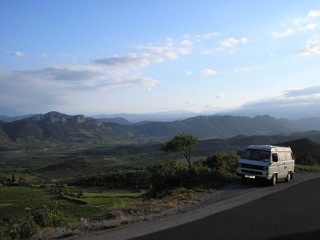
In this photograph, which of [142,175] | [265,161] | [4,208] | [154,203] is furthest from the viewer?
[142,175]

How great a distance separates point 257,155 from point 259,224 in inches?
432

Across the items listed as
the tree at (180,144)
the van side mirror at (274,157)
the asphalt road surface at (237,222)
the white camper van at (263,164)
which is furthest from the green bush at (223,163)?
the asphalt road surface at (237,222)

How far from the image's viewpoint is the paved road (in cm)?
944

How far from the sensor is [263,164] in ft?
67.1

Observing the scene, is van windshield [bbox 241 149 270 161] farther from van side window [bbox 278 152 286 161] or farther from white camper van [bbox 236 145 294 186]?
van side window [bbox 278 152 286 161]

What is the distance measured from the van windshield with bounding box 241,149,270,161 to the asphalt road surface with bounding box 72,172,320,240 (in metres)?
4.64

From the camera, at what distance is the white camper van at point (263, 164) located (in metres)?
20.4

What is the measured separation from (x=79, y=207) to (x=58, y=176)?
7562cm

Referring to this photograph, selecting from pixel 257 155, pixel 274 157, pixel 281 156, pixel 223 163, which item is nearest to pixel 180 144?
pixel 223 163

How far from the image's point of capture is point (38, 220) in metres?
12.1

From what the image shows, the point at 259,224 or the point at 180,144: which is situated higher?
the point at 180,144

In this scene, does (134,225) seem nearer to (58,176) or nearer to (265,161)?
(265,161)

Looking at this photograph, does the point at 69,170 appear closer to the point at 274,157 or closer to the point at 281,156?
the point at 281,156

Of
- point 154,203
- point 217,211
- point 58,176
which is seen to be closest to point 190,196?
point 154,203
